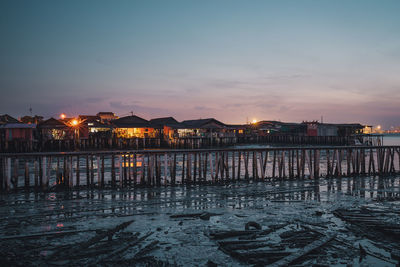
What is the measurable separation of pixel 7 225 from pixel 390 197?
15733mm

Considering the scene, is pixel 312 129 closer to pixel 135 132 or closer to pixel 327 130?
pixel 327 130

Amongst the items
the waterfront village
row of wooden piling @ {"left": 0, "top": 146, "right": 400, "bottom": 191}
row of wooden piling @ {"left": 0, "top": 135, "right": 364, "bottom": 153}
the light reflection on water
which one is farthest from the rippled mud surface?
the waterfront village

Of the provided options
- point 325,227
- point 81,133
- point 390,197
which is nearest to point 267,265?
point 325,227

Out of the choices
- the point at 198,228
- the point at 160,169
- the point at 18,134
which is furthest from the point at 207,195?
the point at 18,134

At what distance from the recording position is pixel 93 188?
15609mm

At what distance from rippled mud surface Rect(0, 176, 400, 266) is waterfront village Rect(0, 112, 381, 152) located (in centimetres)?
1567

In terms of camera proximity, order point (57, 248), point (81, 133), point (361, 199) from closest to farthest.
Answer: point (57, 248) < point (361, 199) < point (81, 133)

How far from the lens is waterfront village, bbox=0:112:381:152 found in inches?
1147

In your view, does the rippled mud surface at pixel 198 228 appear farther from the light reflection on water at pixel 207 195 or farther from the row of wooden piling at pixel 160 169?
the row of wooden piling at pixel 160 169

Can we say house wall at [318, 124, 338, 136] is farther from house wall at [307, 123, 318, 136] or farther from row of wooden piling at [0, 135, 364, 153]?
row of wooden piling at [0, 135, 364, 153]

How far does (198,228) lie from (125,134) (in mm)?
31743

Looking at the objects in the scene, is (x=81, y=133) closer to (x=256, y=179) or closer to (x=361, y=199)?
(x=256, y=179)

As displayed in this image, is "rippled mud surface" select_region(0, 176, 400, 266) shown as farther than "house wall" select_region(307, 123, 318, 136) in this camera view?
No

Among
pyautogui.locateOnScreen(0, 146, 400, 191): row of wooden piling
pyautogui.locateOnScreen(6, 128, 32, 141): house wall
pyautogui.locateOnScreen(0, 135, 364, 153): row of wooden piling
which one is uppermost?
pyautogui.locateOnScreen(6, 128, 32, 141): house wall
